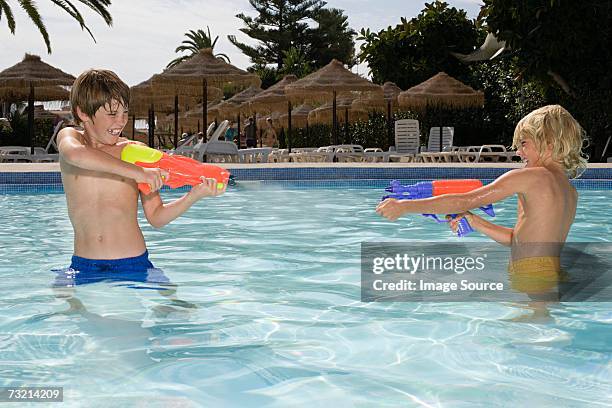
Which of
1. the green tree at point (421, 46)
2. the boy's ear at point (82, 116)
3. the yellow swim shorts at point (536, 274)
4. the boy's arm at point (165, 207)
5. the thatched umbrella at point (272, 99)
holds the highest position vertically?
the green tree at point (421, 46)

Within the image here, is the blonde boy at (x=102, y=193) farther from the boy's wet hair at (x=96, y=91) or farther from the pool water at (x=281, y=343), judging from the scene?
the pool water at (x=281, y=343)

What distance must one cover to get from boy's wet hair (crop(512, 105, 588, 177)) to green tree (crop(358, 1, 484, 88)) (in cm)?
2087

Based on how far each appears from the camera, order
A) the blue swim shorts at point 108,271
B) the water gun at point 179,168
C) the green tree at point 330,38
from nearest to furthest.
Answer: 1. the water gun at point 179,168
2. the blue swim shorts at point 108,271
3. the green tree at point 330,38

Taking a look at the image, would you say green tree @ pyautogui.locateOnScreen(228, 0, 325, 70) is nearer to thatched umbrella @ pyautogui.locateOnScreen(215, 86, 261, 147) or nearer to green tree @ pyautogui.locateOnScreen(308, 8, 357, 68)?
green tree @ pyautogui.locateOnScreen(308, 8, 357, 68)

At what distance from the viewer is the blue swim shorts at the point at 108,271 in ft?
12.3

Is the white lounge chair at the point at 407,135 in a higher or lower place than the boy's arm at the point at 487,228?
higher

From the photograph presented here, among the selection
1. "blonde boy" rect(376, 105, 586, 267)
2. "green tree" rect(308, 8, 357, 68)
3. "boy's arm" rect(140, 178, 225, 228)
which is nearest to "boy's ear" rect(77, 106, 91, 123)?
"boy's arm" rect(140, 178, 225, 228)

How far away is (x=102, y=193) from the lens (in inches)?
146

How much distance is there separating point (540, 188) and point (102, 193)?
6.82ft

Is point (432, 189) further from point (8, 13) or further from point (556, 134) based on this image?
point (8, 13)

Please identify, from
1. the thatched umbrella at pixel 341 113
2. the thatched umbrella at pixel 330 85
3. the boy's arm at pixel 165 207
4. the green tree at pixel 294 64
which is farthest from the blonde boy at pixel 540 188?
the green tree at pixel 294 64

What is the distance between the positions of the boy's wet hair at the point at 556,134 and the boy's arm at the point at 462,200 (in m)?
0.16

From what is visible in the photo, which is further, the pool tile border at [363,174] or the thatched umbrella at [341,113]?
the thatched umbrella at [341,113]

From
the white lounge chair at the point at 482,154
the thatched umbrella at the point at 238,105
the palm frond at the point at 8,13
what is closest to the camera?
the white lounge chair at the point at 482,154
